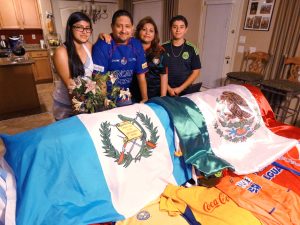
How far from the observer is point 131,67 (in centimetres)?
166

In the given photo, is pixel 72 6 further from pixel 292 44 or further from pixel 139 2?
pixel 292 44

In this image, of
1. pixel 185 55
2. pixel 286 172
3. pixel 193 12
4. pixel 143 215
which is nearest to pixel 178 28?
pixel 185 55

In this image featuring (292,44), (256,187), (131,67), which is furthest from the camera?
(292,44)

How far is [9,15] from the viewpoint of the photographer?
4.59m

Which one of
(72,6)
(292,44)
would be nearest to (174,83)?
(292,44)

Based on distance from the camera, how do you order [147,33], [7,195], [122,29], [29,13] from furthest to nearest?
1. [29,13]
2. [147,33]
3. [122,29]
4. [7,195]

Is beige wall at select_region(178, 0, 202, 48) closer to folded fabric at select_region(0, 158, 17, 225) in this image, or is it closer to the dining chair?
the dining chair

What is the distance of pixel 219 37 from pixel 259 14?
0.69 metres

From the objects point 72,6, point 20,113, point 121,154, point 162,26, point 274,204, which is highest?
point 72,6

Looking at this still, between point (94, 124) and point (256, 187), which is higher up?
point (94, 124)

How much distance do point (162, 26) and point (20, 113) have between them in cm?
311

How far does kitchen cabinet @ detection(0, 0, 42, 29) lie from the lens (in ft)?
14.8

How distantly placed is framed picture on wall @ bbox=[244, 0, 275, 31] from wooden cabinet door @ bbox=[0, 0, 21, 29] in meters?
4.65

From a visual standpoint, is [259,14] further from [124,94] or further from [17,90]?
[17,90]
